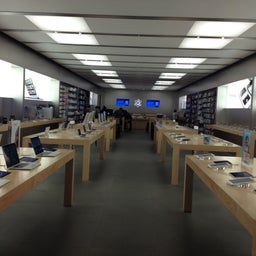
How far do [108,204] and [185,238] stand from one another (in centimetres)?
126

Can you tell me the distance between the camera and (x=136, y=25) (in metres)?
6.17

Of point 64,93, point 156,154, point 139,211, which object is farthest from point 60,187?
point 64,93

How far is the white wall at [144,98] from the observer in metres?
24.3

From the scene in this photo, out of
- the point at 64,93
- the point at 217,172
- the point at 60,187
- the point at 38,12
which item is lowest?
the point at 60,187

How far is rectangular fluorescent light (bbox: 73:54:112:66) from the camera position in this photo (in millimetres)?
9913

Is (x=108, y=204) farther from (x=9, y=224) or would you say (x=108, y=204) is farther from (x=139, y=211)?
(x=9, y=224)

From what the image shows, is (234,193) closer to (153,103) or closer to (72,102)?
(72,102)

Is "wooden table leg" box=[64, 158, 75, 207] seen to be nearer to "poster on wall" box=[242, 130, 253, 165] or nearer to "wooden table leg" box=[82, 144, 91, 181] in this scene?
"wooden table leg" box=[82, 144, 91, 181]

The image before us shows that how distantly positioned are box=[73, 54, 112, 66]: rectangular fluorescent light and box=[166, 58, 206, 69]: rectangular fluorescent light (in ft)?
7.15

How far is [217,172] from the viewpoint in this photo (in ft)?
8.77

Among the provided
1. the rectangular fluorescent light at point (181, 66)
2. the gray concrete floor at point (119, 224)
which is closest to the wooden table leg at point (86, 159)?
the gray concrete floor at point (119, 224)

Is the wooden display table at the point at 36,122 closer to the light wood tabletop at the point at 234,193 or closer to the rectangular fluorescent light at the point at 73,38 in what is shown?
the rectangular fluorescent light at the point at 73,38

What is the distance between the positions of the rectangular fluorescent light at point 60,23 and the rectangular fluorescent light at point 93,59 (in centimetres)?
315

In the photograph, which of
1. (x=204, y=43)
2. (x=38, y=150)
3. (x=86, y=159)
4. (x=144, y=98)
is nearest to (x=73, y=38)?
(x=204, y=43)
